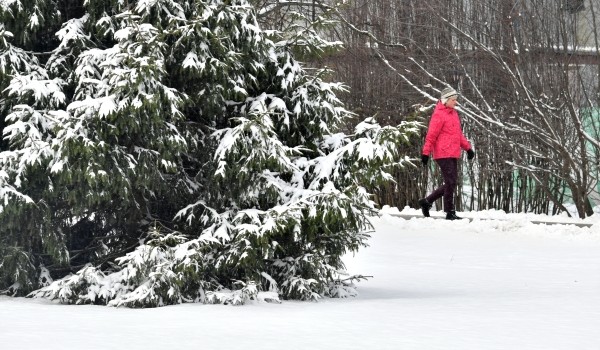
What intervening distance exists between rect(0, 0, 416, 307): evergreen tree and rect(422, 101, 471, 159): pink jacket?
5.43 metres

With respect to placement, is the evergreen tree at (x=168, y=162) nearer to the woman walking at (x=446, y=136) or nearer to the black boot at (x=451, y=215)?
the woman walking at (x=446, y=136)

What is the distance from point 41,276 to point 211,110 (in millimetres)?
1854

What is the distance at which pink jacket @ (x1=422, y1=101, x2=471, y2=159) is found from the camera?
1427cm

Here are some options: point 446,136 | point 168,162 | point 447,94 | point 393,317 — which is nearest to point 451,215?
point 446,136

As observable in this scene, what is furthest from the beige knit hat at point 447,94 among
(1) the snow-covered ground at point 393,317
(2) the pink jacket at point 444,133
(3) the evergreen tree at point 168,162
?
(3) the evergreen tree at point 168,162

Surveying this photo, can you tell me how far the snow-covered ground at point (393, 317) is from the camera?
619cm

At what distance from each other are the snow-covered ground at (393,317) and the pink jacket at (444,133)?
271 cm

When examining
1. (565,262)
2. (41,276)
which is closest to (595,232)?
(565,262)

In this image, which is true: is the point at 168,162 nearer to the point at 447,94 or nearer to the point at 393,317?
the point at 393,317

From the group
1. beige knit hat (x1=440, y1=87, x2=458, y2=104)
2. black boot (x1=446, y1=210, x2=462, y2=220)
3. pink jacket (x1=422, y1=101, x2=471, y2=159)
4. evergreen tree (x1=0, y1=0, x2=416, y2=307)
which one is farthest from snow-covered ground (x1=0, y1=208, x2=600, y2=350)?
black boot (x1=446, y1=210, x2=462, y2=220)

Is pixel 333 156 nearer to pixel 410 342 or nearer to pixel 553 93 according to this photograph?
pixel 410 342

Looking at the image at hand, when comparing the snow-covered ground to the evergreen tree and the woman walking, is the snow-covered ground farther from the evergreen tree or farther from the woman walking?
the woman walking

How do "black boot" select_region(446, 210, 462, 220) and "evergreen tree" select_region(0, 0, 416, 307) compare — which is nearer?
"evergreen tree" select_region(0, 0, 416, 307)

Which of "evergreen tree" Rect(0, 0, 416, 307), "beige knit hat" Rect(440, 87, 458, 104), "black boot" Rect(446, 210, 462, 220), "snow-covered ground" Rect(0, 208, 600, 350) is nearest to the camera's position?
"snow-covered ground" Rect(0, 208, 600, 350)
